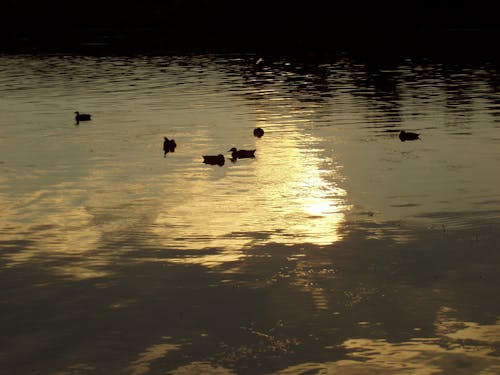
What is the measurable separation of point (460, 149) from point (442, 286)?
19044mm

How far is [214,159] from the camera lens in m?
35.8

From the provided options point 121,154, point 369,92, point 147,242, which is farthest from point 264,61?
point 147,242

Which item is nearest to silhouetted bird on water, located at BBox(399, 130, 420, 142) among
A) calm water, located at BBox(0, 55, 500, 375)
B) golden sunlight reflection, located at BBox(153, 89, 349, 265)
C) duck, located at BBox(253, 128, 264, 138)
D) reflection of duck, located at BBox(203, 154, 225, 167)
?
calm water, located at BBox(0, 55, 500, 375)

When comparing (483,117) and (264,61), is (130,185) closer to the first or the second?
(483,117)

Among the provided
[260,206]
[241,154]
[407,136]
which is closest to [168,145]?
[241,154]

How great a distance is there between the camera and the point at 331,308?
19.1 meters

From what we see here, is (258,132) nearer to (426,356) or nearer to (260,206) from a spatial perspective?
(260,206)

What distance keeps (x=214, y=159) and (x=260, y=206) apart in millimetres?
7502

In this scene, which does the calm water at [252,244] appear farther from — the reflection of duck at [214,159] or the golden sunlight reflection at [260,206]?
the reflection of duck at [214,159]

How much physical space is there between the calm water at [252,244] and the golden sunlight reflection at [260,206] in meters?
0.09

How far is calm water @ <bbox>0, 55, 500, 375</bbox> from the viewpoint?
Result: 56.5 ft

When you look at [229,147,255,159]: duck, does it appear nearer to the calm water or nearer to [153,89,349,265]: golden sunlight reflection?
[153,89,349,265]: golden sunlight reflection

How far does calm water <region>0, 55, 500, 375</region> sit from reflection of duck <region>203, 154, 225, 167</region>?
426 millimetres

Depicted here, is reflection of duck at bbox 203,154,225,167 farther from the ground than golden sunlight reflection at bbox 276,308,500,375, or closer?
closer
